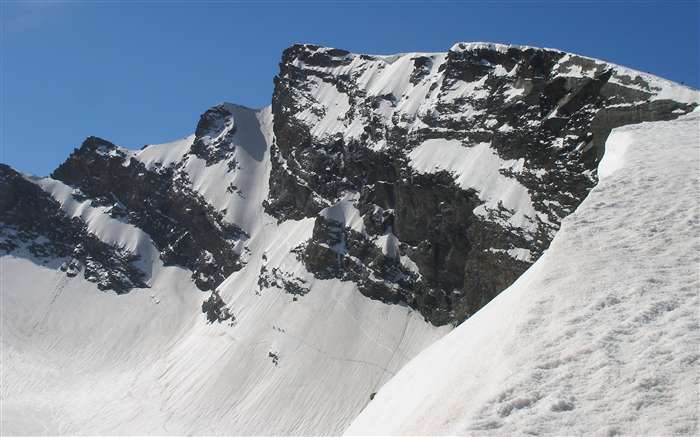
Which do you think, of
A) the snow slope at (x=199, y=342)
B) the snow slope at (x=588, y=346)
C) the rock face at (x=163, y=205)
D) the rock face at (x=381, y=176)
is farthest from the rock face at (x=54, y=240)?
the snow slope at (x=588, y=346)

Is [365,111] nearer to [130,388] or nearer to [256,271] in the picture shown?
[256,271]

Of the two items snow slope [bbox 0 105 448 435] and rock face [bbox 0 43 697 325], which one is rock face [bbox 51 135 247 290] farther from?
snow slope [bbox 0 105 448 435]

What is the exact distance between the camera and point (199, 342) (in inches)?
3890

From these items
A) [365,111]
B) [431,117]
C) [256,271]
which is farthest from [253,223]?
[431,117]

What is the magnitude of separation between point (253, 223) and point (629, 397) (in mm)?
112206

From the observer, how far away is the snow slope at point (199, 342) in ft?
261

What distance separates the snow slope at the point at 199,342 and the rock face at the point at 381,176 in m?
1.79

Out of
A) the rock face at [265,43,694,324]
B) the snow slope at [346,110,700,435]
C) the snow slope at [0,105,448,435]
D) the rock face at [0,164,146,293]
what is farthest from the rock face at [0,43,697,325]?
the snow slope at [346,110,700,435]

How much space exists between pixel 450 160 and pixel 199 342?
46770mm

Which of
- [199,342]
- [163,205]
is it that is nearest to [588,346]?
[199,342]

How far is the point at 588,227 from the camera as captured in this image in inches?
503

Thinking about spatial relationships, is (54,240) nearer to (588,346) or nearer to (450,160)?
(450,160)

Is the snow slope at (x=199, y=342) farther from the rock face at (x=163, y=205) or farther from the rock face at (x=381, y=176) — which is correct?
the rock face at (x=163, y=205)

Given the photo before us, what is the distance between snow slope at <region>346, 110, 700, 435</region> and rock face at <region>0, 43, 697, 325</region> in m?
36.6
